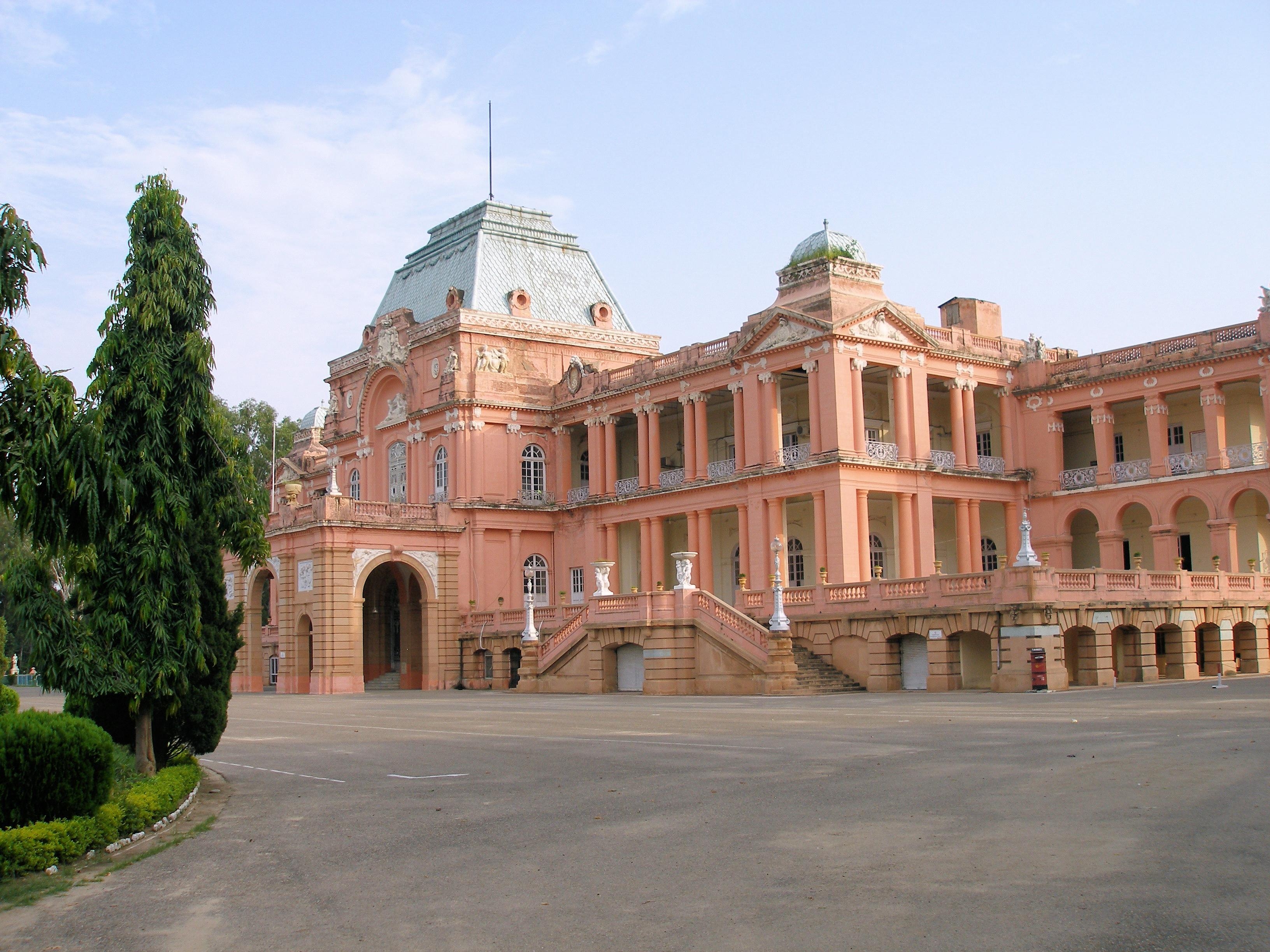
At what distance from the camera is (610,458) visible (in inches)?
2007

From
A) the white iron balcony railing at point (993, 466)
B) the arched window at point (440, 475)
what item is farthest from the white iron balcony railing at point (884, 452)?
the arched window at point (440, 475)

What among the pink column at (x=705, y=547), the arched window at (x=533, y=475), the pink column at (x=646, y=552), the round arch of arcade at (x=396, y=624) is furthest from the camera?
the arched window at (x=533, y=475)

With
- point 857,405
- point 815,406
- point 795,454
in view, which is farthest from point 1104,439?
point 795,454

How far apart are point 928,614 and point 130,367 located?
21805mm

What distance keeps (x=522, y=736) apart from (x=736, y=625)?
44.2 feet

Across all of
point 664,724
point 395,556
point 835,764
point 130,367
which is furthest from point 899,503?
point 130,367

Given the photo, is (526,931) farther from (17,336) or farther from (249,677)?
(249,677)

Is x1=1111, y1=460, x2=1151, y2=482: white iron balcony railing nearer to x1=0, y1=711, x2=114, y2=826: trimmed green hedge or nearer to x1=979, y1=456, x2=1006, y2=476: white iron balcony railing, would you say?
x1=979, y1=456, x2=1006, y2=476: white iron balcony railing

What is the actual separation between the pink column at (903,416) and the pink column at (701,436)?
6949 mm

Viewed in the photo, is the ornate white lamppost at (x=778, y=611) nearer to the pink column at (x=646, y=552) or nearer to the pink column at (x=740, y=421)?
the pink column at (x=740, y=421)

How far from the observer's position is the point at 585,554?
170 feet

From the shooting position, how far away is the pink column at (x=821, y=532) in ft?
137


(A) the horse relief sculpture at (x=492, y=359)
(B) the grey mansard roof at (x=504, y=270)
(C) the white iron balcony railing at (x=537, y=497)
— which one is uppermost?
(B) the grey mansard roof at (x=504, y=270)

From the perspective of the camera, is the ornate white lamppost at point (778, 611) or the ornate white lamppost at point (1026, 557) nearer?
the ornate white lamppost at point (1026, 557)
